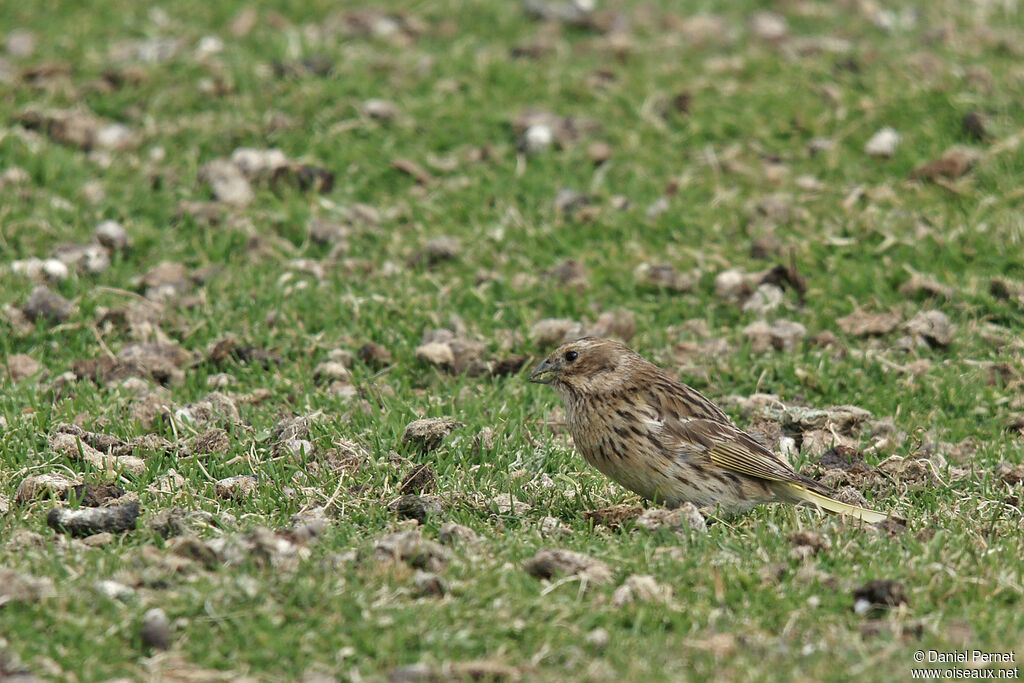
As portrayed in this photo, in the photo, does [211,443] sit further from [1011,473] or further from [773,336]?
[1011,473]

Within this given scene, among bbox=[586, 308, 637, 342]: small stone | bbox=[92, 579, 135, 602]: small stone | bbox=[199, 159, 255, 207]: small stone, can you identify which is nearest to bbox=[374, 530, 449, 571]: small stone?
bbox=[92, 579, 135, 602]: small stone

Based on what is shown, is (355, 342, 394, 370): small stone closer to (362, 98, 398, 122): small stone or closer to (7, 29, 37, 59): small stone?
(362, 98, 398, 122): small stone

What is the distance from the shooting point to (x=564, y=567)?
231 inches

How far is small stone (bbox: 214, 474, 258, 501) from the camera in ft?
22.7

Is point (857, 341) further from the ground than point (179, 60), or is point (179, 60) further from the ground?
point (179, 60)

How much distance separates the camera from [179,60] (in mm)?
12875

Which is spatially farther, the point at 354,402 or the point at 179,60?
the point at 179,60

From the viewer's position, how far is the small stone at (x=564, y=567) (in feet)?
19.2

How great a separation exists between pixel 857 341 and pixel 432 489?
3670mm

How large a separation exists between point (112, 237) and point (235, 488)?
4140mm

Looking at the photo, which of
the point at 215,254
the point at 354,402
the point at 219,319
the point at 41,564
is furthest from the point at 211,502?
the point at 215,254

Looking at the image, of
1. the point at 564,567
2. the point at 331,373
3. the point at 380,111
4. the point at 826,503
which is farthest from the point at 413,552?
the point at 380,111

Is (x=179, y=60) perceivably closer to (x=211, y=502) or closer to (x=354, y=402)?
(x=354, y=402)

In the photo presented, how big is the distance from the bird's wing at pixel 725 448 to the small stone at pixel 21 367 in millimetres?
4145
